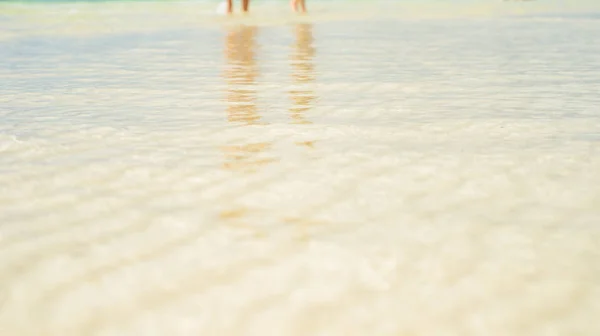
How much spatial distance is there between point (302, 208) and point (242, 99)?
5.54ft

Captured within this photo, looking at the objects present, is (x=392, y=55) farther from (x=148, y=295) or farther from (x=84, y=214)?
→ (x=148, y=295)

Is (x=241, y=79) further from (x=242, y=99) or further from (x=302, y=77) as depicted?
(x=242, y=99)

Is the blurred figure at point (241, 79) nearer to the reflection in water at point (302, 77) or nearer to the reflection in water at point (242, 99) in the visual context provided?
the reflection in water at point (242, 99)

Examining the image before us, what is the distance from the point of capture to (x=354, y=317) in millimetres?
1081

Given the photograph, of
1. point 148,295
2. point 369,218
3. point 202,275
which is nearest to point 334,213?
point 369,218

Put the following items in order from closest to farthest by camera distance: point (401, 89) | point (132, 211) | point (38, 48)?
point (132, 211) → point (401, 89) → point (38, 48)

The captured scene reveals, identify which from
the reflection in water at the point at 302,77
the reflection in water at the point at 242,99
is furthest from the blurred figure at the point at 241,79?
the reflection in water at the point at 302,77

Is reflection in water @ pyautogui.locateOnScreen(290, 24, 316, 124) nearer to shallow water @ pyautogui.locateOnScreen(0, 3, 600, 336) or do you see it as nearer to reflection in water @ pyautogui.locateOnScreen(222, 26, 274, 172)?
shallow water @ pyautogui.locateOnScreen(0, 3, 600, 336)

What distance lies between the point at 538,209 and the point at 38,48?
5.47m

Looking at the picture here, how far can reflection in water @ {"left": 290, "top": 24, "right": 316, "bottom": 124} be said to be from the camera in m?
2.85

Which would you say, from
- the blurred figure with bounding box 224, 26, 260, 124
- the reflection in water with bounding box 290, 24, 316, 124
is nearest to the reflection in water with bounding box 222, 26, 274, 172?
the blurred figure with bounding box 224, 26, 260, 124

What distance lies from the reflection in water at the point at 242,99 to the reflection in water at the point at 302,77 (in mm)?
182

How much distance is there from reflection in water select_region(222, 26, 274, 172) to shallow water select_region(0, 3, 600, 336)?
0.02m

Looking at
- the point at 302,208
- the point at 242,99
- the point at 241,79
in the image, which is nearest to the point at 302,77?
the point at 241,79
